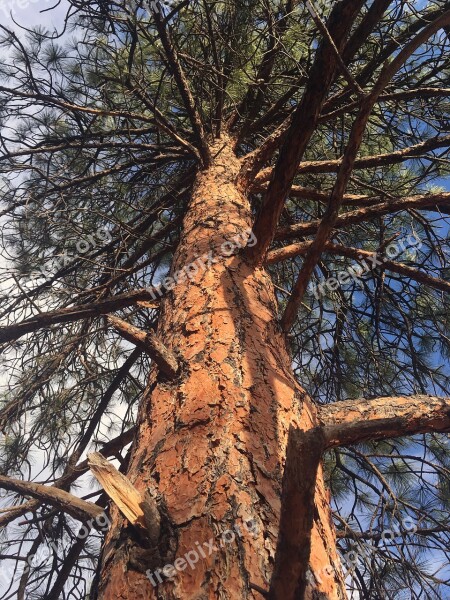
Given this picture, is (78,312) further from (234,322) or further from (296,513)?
(296,513)

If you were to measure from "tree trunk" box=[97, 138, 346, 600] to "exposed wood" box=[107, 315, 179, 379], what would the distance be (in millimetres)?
41

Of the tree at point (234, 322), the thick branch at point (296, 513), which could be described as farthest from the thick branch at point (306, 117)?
the thick branch at point (296, 513)

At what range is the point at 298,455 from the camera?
74 cm

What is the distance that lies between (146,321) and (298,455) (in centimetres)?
270

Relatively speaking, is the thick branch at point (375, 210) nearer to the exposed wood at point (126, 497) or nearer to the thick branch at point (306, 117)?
the thick branch at point (306, 117)

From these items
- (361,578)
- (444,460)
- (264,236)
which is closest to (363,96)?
(264,236)

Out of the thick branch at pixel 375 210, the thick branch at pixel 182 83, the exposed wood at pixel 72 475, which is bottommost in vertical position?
the exposed wood at pixel 72 475

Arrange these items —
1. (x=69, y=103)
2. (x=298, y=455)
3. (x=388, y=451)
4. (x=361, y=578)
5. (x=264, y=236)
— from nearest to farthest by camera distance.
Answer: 1. (x=298, y=455)
2. (x=264, y=236)
3. (x=361, y=578)
4. (x=69, y=103)
5. (x=388, y=451)

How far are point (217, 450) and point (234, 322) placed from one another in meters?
0.55

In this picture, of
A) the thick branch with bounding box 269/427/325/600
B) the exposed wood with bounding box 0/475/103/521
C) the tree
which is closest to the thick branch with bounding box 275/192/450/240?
the tree

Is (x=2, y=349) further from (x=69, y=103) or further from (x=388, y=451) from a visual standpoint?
(x=388, y=451)

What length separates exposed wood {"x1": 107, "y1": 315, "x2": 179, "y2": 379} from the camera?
145 cm

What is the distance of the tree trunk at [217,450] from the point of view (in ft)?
3.37

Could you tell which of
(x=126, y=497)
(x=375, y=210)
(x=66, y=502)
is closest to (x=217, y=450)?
(x=126, y=497)
